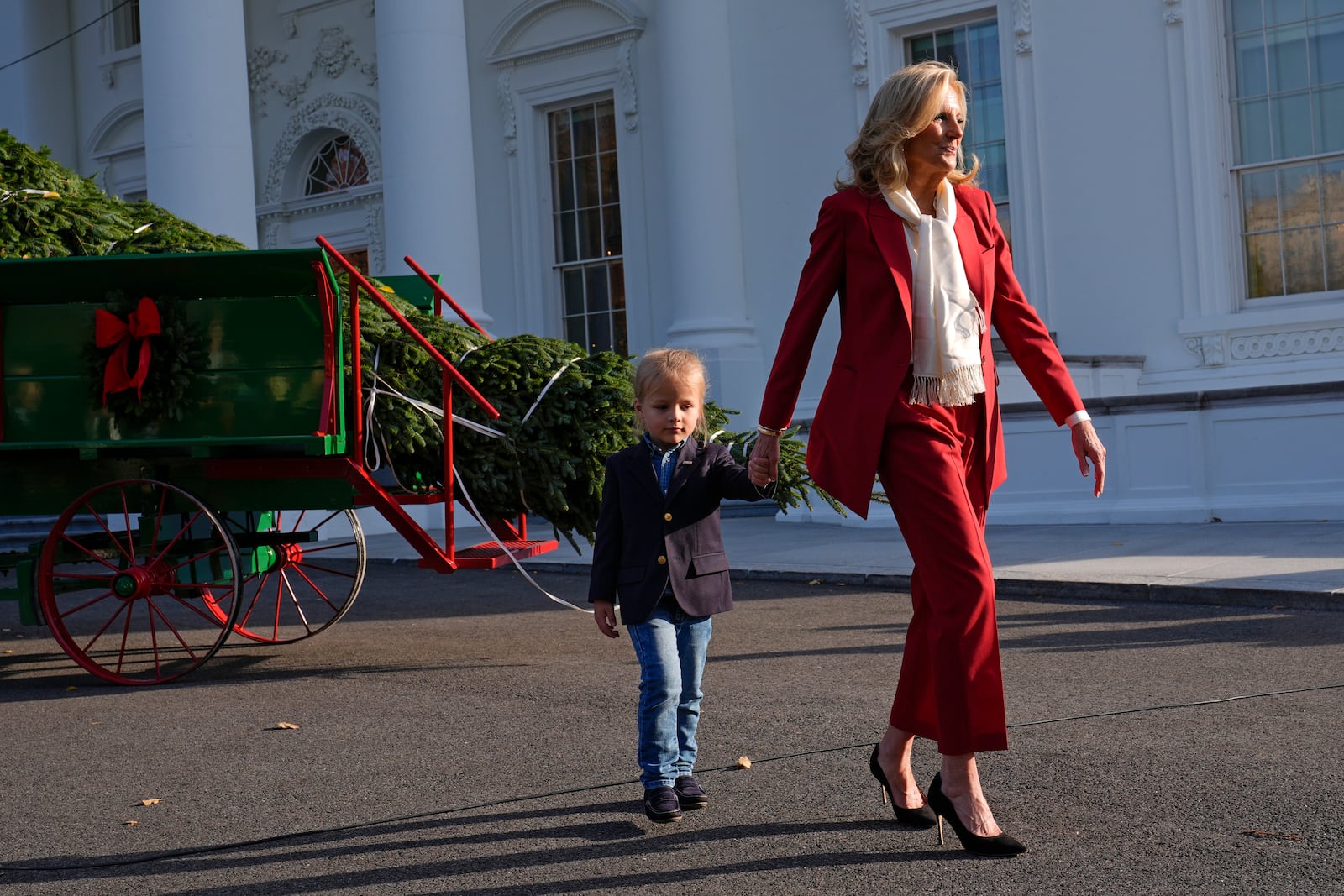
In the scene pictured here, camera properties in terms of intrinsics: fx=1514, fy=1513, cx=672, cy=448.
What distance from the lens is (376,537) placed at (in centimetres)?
1627

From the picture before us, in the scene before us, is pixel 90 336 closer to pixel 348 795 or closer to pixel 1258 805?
pixel 348 795

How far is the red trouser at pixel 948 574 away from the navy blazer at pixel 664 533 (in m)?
0.56

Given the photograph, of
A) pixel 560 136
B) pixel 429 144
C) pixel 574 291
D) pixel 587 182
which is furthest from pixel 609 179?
pixel 429 144

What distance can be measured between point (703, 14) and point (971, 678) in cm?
1480

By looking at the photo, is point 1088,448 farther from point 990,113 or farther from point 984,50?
point 984,50

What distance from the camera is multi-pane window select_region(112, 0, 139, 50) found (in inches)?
907

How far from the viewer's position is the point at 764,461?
4055 millimetres

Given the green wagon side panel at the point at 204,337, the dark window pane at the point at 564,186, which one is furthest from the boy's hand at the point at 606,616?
the dark window pane at the point at 564,186

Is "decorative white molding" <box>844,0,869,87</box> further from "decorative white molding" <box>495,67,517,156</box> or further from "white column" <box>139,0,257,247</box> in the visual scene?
"white column" <box>139,0,257,247</box>

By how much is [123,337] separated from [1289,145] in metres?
11.7

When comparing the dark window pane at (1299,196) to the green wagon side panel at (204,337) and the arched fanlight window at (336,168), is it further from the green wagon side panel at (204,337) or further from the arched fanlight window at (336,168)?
the arched fanlight window at (336,168)

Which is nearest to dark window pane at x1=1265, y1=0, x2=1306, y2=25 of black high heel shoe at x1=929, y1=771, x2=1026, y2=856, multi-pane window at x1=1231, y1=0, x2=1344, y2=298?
multi-pane window at x1=1231, y1=0, x2=1344, y2=298

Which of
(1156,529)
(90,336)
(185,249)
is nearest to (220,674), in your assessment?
(90,336)

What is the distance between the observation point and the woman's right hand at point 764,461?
405cm
